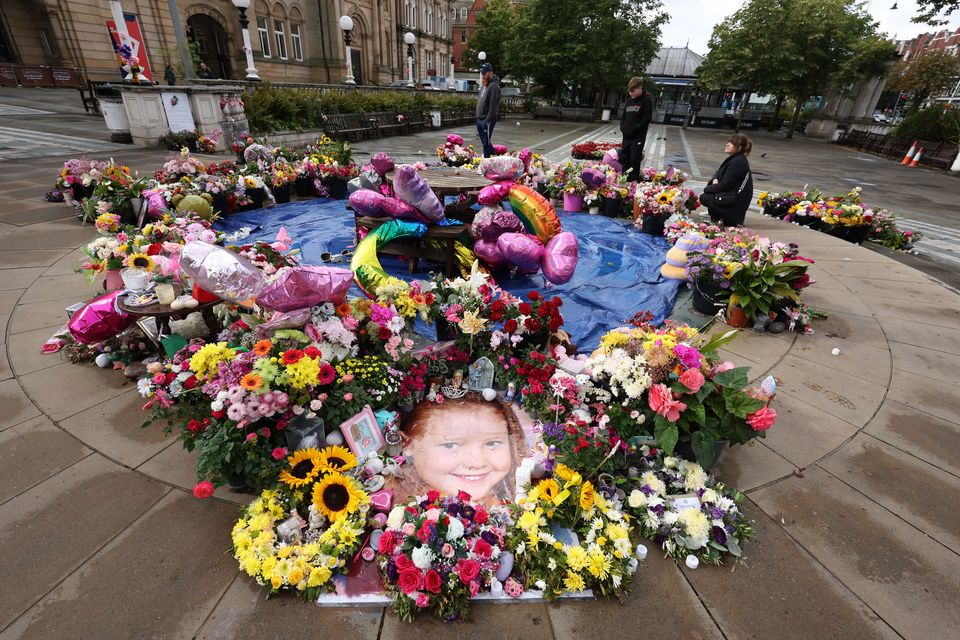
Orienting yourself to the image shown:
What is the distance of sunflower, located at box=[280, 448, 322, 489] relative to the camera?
7.80 feet

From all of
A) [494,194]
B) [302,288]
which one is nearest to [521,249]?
[494,194]

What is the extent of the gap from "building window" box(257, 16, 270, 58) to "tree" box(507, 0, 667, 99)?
18.4 m

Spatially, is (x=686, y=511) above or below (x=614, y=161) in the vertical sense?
below

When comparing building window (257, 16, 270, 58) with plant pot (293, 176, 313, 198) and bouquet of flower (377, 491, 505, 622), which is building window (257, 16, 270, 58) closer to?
plant pot (293, 176, 313, 198)

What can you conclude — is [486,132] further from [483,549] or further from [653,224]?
[483,549]

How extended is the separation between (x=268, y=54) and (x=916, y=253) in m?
33.4

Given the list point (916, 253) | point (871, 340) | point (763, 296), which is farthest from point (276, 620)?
point (916, 253)

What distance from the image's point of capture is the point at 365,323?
11.1 ft

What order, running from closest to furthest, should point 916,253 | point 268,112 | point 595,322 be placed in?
point 595,322 < point 916,253 < point 268,112

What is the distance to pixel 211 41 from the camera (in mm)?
26719

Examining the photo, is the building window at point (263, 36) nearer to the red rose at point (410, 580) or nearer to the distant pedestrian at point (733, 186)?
the distant pedestrian at point (733, 186)

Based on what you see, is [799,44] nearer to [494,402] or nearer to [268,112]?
[268,112]

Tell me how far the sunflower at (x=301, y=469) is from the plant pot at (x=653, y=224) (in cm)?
715

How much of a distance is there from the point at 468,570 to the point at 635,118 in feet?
29.1
